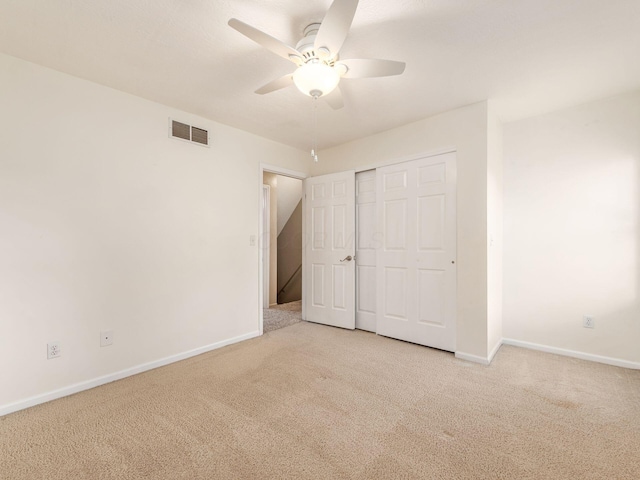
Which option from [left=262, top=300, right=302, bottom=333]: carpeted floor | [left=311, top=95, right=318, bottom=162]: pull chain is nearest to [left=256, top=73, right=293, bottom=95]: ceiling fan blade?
[left=311, top=95, right=318, bottom=162]: pull chain

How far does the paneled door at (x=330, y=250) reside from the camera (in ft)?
12.3

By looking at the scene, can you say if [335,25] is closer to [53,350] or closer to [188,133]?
[188,133]

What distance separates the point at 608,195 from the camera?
105 inches

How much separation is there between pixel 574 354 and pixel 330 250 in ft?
9.04

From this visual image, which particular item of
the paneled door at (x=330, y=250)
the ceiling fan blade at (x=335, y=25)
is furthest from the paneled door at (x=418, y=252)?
the ceiling fan blade at (x=335, y=25)

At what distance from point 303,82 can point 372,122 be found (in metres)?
1.63

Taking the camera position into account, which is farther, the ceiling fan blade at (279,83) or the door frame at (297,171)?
the door frame at (297,171)

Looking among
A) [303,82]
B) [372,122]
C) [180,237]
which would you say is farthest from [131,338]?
[372,122]

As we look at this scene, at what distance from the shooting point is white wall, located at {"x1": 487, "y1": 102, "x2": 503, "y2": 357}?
2.73 meters

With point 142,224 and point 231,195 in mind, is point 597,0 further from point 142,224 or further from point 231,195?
point 142,224

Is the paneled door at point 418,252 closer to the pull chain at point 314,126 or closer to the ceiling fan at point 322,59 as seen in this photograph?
the pull chain at point 314,126

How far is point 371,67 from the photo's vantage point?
67.3 inches

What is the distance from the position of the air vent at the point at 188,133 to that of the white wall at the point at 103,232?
0.06 metres

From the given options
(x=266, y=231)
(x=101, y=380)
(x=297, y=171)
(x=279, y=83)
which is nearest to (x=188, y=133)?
(x=279, y=83)
